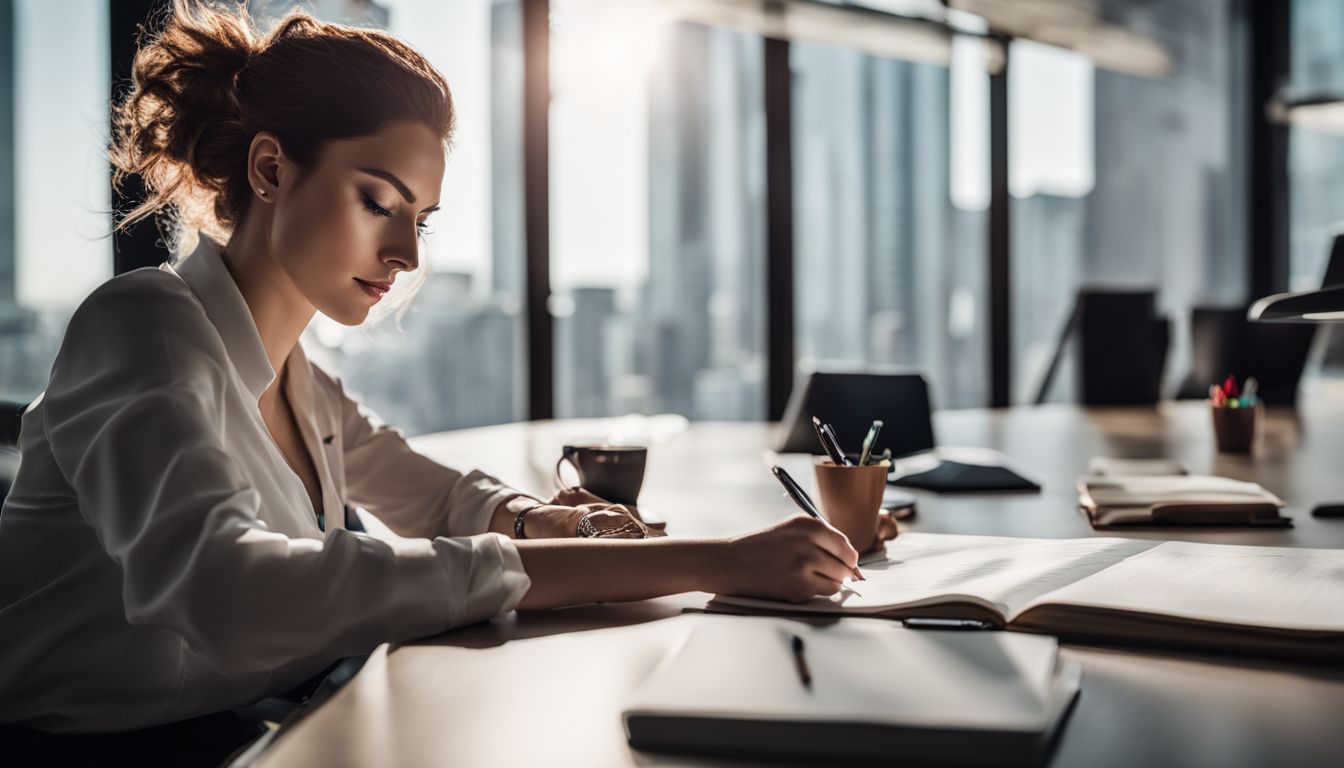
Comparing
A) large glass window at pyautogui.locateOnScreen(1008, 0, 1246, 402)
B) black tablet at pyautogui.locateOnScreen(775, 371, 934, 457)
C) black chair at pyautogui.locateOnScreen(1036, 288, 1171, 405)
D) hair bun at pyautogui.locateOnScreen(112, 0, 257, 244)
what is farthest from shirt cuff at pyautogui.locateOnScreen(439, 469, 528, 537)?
large glass window at pyautogui.locateOnScreen(1008, 0, 1246, 402)

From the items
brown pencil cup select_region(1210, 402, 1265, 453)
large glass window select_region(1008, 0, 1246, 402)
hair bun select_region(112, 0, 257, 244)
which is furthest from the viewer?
large glass window select_region(1008, 0, 1246, 402)

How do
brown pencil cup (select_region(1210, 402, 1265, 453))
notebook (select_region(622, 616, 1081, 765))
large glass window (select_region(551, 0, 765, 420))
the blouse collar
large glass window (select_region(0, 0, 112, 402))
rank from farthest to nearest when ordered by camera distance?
large glass window (select_region(551, 0, 765, 420)), large glass window (select_region(0, 0, 112, 402)), brown pencil cup (select_region(1210, 402, 1265, 453)), the blouse collar, notebook (select_region(622, 616, 1081, 765))

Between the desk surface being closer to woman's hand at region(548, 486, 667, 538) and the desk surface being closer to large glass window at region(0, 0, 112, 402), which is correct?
woman's hand at region(548, 486, 667, 538)

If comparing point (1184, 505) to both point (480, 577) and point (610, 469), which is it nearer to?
point (610, 469)

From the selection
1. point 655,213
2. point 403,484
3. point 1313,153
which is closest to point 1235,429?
point 403,484

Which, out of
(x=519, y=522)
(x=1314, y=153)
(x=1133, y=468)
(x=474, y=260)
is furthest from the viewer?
(x=1314, y=153)

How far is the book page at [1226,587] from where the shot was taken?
712 mm

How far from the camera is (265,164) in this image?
1.09 m

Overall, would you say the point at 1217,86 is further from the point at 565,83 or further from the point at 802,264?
the point at 565,83

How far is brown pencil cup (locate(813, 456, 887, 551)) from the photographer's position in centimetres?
101

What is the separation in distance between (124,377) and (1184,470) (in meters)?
1.60

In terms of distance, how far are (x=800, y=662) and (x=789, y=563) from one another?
0.20 metres

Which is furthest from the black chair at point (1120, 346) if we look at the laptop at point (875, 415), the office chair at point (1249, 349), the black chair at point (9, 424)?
the black chair at point (9, 424)

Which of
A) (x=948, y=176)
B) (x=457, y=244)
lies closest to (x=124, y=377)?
A: (x=457, y=244)
